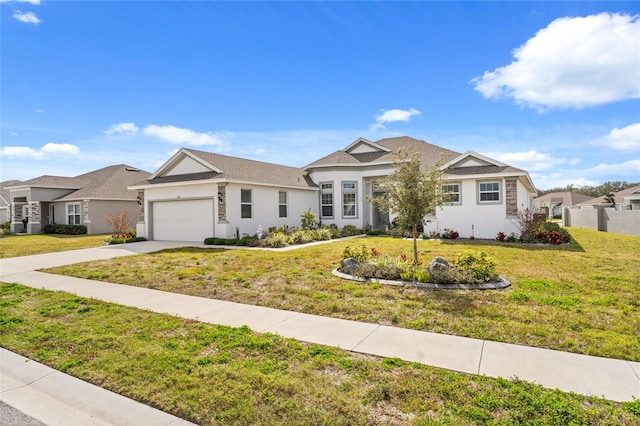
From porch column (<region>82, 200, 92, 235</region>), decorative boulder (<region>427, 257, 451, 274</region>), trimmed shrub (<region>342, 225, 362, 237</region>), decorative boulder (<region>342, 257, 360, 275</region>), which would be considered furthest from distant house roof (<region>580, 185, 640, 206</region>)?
porch column (<region>82, 200, 92, 235</region>)

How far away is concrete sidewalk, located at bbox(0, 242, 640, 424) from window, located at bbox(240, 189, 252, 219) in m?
10.6

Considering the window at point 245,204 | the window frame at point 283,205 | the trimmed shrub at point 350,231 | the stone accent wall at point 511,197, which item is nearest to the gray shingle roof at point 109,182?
the window at point 245,204

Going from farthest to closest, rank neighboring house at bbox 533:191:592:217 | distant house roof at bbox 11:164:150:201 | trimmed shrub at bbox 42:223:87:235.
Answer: neighboring house at bbox 533:191:592:217, distant house roof at bbox 11:164:150:201, trimmed shrub at bbox 42:223:87:235

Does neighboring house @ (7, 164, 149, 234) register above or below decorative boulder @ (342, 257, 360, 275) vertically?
above

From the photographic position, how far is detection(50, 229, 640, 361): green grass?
5273 mm

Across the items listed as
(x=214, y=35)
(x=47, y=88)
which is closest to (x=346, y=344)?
(x=214, y=35)

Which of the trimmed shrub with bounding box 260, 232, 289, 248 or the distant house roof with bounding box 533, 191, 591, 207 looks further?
the distant house roof with bounding box 533, 191, 591, 207

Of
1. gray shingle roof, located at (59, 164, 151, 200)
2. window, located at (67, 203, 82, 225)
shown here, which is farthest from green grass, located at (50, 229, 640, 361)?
window, located at (67, 203, 82, 225)

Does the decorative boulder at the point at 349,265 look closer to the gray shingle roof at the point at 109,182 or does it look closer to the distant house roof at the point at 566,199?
the gray shingle roof at the point at 109,182

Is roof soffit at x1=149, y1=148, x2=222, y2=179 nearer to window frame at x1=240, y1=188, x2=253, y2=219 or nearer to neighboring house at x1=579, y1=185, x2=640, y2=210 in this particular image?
window frame at x1=240, y1=188, x2=253, y2=219

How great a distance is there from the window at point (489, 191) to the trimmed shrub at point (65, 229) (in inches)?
1083

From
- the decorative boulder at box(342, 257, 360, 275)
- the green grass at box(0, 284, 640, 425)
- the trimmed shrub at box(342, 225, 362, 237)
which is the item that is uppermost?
the trimmed shrub at box(342, 225, 362, 237)

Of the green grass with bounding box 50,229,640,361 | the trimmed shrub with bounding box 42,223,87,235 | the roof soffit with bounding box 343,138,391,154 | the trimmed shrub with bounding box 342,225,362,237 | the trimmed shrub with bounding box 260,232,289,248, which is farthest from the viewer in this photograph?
the trimmed shrub with bounding box 42,223,87,235

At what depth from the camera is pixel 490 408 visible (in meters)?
3.29
